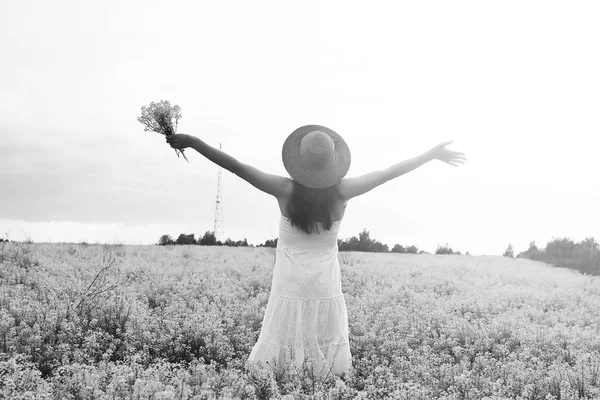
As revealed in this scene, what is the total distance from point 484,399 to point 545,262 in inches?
948

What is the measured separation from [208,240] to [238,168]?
70.4 feet

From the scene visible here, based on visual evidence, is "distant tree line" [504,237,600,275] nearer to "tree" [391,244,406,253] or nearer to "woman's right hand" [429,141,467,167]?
"tree" [391,244,406,253]

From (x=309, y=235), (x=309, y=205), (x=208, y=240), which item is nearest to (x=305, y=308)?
(x=309, y=235)

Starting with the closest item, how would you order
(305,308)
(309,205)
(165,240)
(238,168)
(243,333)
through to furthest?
(238,168) < (309,205) < (305,308) < (243,333) < (165,240)

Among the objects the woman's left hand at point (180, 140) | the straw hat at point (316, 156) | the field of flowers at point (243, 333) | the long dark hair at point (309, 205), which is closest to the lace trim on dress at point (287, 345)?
the field of flowers at point (243, 333)

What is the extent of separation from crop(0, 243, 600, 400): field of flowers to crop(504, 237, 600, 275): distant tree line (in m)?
8.27

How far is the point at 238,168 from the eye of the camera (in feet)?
19.8

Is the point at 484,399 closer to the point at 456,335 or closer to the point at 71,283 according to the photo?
the point at 456,335

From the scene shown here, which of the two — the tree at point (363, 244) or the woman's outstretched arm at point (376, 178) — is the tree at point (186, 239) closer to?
the tree at point (363, 244)

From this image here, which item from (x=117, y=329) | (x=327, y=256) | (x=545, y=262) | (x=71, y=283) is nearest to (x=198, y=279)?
(x=71, y=283)

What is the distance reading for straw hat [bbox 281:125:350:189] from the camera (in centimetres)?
595

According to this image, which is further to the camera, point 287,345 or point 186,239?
point 186,239

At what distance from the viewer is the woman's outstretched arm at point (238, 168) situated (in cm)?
597

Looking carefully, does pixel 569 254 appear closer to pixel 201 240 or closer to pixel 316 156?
pixel 201 240
